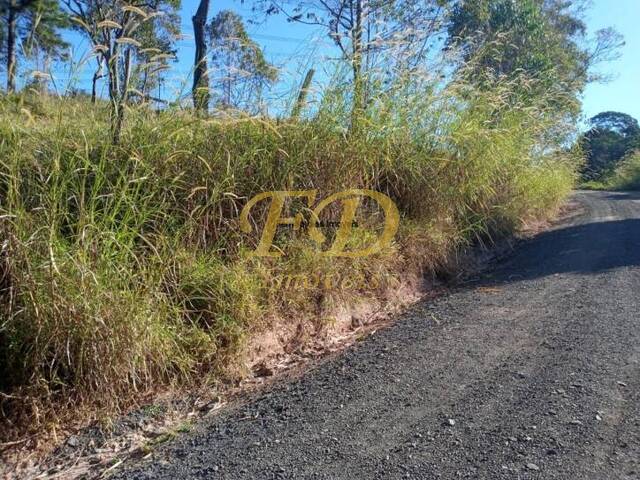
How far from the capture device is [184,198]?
3055 mm

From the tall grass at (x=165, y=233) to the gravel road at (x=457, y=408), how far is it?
52 cm

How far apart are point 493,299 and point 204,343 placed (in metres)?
2.39

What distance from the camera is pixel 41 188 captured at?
95.0 inches

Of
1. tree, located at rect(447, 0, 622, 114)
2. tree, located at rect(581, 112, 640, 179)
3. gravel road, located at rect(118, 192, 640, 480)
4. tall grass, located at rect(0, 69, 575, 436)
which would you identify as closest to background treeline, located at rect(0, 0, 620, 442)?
tall grass, located at rect(0, 69, 575, 436)

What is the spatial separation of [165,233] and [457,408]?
1.97 m

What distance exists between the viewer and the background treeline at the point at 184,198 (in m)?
2.22

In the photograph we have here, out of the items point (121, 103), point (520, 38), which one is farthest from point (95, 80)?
point (520, 38)

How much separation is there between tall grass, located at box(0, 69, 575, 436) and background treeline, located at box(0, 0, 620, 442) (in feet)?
0.04

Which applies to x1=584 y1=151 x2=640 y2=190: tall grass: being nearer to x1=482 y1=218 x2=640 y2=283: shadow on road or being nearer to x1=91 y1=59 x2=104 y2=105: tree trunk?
x1=482 y1=218 x2=640 y2=283: shadow on road

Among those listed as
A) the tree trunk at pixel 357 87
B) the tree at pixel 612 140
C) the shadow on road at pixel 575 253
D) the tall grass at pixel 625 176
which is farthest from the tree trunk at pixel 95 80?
the tree at pixel 612 140

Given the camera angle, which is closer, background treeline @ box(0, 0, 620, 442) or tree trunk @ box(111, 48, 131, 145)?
background treeline @ box(0, 0, 620, 442)

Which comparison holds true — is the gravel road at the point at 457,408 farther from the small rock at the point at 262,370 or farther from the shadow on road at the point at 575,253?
the shadow on road at the point at 575,253

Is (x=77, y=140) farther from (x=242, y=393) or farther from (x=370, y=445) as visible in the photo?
(x=370, y=445)

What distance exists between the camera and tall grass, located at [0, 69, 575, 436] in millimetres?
2203
